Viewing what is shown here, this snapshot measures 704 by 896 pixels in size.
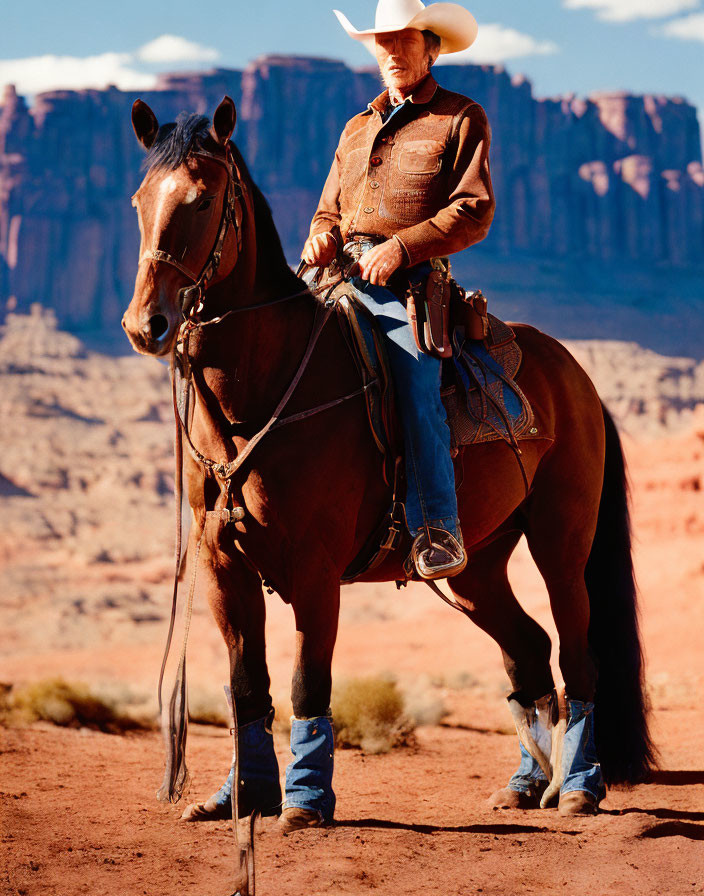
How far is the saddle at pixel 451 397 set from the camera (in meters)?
4.56

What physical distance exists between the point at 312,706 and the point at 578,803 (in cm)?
189

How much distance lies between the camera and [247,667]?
4.46 meters

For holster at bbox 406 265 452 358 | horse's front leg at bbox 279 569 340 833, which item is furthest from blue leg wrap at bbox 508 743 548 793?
holster at bbox 406 265 452 358

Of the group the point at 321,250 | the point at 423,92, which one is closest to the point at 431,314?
the point at 321,250

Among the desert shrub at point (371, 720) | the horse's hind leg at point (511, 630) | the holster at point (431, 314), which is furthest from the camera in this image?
the desert shrub at point (371, 720)

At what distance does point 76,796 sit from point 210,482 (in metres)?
2.87

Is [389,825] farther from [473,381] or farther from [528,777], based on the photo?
[473,381]

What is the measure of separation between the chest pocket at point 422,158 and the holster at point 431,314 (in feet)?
1.65

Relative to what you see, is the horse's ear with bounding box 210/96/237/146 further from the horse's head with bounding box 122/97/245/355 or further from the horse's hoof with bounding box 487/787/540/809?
the horse's hoof with bounding box 487/787/540/809

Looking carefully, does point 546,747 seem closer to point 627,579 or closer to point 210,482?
point 627,579

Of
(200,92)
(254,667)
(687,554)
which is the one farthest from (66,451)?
(200,92)

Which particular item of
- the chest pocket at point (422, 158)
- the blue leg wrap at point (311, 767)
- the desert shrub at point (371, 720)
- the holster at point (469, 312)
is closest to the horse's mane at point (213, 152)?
the chest pocket at point (422, 158)

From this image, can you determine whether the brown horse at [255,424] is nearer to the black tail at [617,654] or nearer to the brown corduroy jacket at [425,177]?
the brown corduroy jacket at [425,177]

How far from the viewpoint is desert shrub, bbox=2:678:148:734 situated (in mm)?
9180
